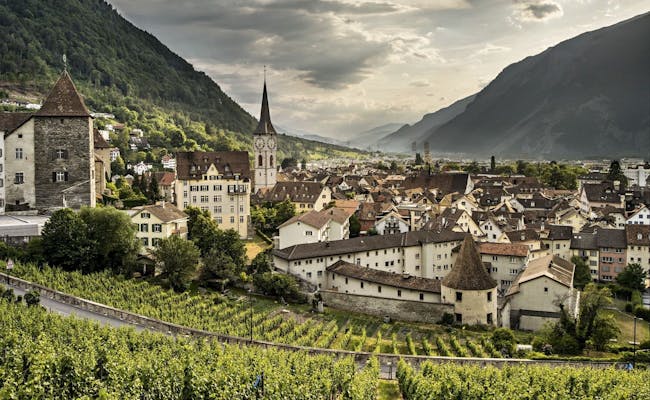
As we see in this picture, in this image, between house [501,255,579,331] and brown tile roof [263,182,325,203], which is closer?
house [501,255,579,331]

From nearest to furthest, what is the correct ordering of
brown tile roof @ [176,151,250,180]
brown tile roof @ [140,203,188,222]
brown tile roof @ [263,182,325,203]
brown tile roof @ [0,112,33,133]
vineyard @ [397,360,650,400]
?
vineyard @ [397,360,650,400]
brown tile roof @ [0,112,33,133]
brown tile roof @ [140,203,188,222]
brown tile roof @ [176,151,250,180]
brown tile roof @ [263,182,325,203]

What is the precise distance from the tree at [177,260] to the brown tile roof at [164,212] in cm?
873

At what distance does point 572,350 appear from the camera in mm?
50781

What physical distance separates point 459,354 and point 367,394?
1810cm

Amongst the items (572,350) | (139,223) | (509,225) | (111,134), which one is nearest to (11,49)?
(111,134)

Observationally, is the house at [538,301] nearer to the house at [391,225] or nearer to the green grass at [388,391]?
the green grass at [388,391]

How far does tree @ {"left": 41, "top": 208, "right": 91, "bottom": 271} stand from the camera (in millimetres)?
52438

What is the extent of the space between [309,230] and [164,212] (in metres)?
18.5

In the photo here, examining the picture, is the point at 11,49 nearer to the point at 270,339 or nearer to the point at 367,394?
the point at 270,339

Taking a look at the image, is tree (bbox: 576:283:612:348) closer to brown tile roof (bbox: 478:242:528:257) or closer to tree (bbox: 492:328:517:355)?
tree (bbox: 492:328:517:355)

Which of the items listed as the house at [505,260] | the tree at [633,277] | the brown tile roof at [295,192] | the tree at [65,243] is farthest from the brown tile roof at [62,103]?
the tree at [633,277]

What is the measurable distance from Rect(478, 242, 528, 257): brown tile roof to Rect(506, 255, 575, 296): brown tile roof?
1810 mm

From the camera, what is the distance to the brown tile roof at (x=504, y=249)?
73875 mm

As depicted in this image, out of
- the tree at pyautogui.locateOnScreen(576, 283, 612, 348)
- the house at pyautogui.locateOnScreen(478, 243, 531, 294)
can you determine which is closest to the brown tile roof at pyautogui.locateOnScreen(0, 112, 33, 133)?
the house at pyautogui.locateOnScreen(478, 243, 531, 294)
